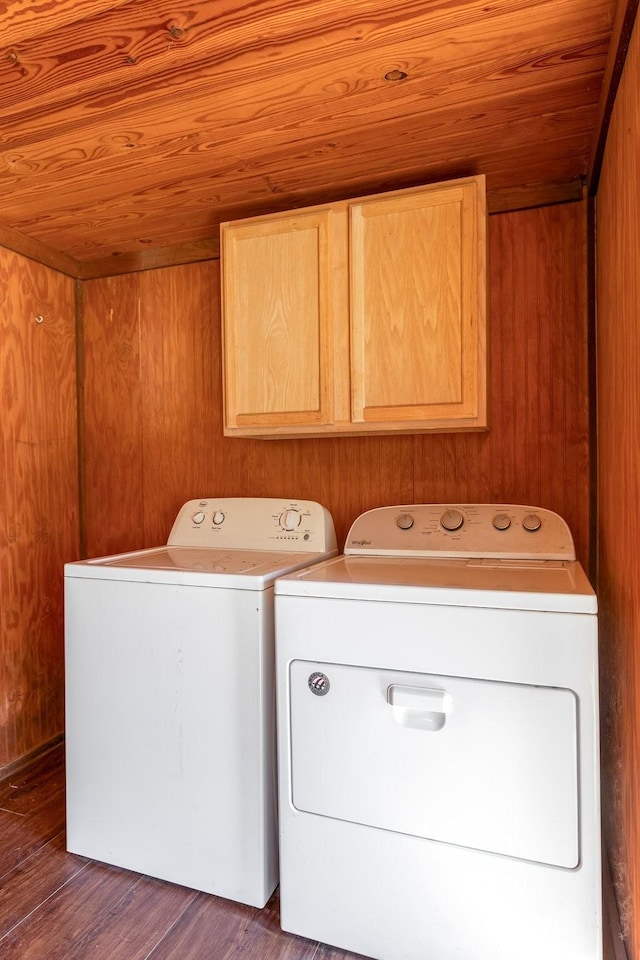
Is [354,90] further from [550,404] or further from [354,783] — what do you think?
[354,783]

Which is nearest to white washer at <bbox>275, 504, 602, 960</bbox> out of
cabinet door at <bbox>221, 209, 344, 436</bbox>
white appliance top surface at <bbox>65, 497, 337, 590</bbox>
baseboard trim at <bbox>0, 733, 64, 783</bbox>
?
white appliance top surface at <bbox>65, 497, 337, 590</bbox>

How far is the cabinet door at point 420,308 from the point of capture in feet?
5.38

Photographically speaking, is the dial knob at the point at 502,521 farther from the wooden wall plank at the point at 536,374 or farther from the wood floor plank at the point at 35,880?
the wood floor plank at the point at 35,880

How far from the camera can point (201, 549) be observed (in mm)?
2047

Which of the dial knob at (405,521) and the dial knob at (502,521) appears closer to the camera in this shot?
→ the dial knob at (502,521)

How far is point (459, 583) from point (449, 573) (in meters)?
0.16

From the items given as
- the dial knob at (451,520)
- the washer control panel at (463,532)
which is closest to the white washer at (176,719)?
the washer control panel at (463,532)

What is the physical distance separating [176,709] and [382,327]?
1261 millimetres

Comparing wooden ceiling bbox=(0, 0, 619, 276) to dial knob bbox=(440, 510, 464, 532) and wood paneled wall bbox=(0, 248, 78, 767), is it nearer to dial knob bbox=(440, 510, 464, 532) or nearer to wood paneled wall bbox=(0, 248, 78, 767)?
wood paneled wall bbox=(0, 248, 78, 767)

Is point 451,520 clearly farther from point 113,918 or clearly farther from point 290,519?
point 113,918

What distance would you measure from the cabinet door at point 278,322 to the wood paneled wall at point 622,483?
80cm

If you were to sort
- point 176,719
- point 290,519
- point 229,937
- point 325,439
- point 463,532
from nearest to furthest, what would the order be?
point 229,937
point 176,719
point 463,532
point 290,519
point 325,439

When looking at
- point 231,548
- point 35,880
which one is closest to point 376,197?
point 231,548

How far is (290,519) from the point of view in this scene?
1.99m
